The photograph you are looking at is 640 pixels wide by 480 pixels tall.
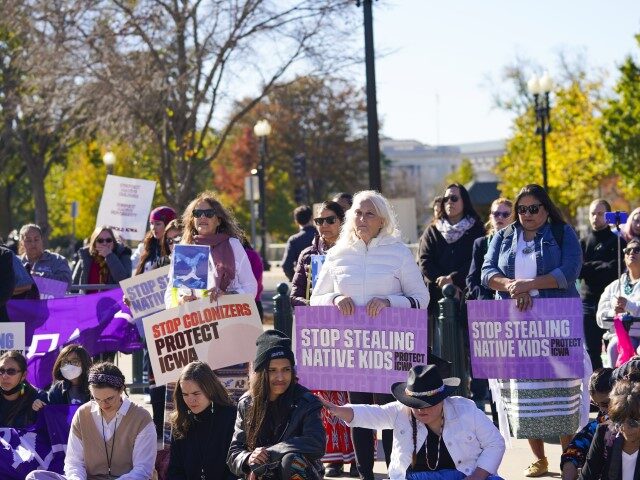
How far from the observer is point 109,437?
24.2ft

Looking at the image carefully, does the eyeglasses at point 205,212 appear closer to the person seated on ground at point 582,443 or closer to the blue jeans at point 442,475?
the blue jeans at point 442,475

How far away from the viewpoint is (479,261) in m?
9.55

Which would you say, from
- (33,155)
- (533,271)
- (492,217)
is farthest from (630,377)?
(33,155)

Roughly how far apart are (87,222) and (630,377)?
56113mm

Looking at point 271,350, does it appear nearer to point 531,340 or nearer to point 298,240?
point 531,340

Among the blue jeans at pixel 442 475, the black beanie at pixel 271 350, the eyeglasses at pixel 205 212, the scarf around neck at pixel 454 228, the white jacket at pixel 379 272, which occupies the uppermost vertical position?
the eyeglasses at pixel 205 212

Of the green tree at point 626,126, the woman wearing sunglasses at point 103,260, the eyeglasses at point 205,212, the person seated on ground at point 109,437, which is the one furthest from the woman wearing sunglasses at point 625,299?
the green tree at point 626,126

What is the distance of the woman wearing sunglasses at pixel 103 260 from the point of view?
1141cm

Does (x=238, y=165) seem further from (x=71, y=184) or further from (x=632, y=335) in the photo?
(x=632, y=335)

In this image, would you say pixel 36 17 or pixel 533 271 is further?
pixel 36 17

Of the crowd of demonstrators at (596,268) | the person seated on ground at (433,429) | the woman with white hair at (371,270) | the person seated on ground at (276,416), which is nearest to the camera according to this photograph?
the person seated on ground at (433,429)

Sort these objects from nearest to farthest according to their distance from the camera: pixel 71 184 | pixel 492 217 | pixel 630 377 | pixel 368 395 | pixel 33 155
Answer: pixel 630 377 < pixel 368 395 < pixel 492 217 < pixel 33 155 < pixel 71 184

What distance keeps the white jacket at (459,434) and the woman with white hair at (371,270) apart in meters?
1.35

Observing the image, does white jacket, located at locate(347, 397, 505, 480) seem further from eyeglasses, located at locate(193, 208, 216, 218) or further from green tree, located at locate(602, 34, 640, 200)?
green tree, located at locate(602, 34, 640, 200)
